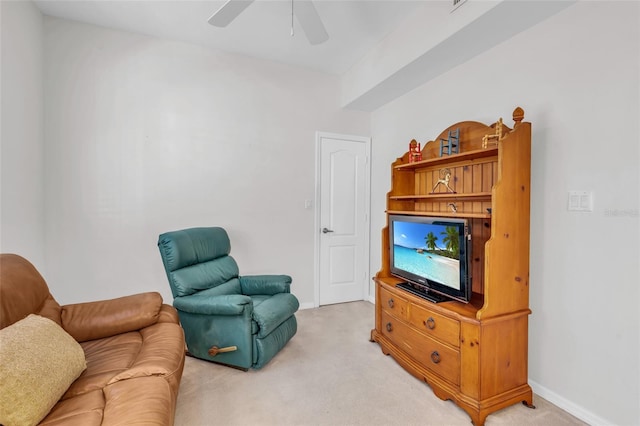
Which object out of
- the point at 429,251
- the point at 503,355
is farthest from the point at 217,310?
the point at 503,355

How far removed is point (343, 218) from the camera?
3.75m

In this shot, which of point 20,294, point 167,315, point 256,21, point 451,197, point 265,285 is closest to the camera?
point 20,294

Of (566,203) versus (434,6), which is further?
(434,6)

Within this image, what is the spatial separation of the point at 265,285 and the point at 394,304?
1.17m

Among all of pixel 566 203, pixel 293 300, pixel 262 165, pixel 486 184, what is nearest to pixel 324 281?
pixel 293 300

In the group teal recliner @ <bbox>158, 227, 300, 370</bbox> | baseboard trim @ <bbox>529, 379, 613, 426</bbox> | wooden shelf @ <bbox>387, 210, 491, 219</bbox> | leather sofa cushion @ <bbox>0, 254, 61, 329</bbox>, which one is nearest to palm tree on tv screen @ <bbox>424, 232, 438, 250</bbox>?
wooden shelf @ <bbox>387, 210, 491, 219</bbox>

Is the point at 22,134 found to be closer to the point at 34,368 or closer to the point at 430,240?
the point at 34,368

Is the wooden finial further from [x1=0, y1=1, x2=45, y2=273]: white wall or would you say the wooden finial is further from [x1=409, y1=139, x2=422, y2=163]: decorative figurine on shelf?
[x1=0, y1=1, x2=45, y2=273]: white wall

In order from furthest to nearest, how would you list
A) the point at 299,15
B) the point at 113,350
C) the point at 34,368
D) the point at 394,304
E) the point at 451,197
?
the point at 394,304 → the point at 451,197 → the point at 299,15 → the point at 113,350 → the point at 34,368

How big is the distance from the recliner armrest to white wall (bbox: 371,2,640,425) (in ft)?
6.58

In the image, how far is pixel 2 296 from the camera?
4.58 feet

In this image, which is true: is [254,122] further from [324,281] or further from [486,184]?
[486,184]

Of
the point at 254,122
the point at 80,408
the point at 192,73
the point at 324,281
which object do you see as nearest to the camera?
the point at 80,408

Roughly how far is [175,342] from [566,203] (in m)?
2.47
